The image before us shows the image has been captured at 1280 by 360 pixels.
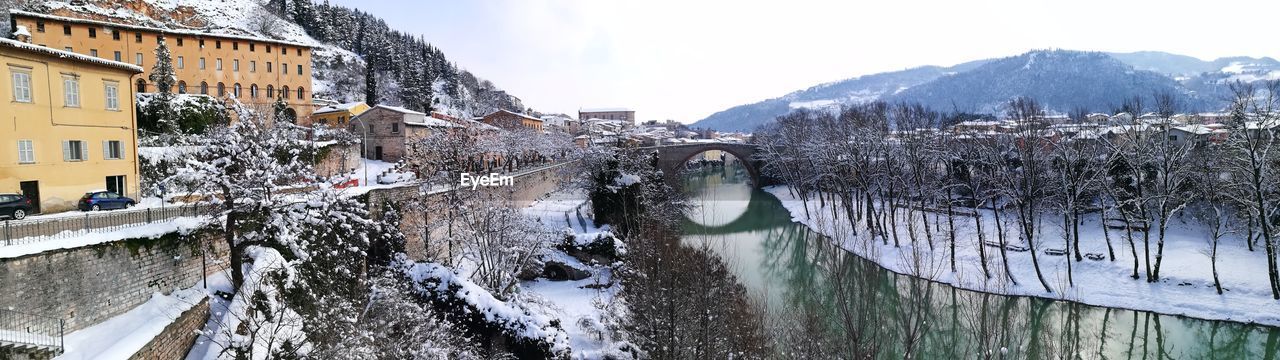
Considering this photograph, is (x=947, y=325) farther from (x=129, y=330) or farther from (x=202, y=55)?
(x=202, y=55)

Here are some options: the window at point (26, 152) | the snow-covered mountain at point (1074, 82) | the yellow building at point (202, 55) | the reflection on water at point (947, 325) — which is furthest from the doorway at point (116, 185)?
the snow-covered mountain at point (1074, 82)

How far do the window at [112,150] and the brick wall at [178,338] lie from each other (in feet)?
18.5

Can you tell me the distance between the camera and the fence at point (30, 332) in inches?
284

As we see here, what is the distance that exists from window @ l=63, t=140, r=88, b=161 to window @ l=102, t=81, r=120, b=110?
1.04m

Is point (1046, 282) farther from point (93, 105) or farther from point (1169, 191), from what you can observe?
point (93, 105)

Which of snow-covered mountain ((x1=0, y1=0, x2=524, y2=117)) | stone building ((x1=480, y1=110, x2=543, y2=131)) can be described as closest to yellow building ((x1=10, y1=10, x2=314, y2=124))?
snow-covered mountain ((x1=0, y1=0, x2=524, y2=117))

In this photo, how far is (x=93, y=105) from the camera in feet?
41.7

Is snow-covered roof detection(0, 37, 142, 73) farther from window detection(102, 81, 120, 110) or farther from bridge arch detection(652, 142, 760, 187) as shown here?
bridge arch detection(652, 142, 760, 187)

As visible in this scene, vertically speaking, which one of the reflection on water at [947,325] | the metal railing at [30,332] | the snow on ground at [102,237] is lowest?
the reflection on water at [947,325]

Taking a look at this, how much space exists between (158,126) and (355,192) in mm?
11545

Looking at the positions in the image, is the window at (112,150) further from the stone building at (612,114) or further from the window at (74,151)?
the stone building at (612,114)

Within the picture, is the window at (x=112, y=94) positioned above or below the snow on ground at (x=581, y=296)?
above

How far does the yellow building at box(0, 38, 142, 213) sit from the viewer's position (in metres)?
11.0

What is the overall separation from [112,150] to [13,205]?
3176 mm
